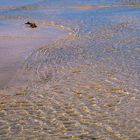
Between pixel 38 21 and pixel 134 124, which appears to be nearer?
pixel 134 124

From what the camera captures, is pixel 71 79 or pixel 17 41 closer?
pixel 71 79

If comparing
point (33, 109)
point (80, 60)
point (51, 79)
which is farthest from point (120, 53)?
point (33, 109)

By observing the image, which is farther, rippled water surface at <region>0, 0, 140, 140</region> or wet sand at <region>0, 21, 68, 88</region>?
wet sand at <region>0, 21, 68, 88</region>

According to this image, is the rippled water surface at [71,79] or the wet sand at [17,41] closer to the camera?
the rippled water surface at [71,79]

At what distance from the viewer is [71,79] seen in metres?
5.97

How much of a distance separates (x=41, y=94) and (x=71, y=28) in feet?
16.4

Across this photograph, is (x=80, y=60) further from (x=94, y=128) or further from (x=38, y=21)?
(x=38, y=21)

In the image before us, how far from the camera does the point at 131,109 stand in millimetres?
4781

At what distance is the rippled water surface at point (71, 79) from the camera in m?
4.38

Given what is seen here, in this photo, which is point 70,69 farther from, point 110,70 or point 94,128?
point 94,128

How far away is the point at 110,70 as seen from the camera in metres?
6.30

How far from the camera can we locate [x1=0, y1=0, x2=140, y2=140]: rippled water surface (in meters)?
4.38

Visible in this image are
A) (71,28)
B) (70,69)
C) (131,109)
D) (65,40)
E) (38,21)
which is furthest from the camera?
(38,21)

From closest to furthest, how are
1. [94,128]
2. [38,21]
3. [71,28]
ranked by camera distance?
[94,128], [71,28], [38,21]
